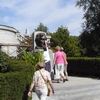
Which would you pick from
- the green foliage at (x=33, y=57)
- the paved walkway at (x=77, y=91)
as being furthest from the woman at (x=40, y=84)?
the green foliage at (x=33, y=57)

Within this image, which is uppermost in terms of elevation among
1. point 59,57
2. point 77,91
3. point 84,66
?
point 59,57

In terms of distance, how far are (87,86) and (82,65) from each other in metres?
6.99

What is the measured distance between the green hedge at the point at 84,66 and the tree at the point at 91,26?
23.9 metres

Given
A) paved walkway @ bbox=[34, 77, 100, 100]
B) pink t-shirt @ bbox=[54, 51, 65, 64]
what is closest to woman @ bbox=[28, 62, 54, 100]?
paved walkway @ bbox=[34, 77, 100, 100]

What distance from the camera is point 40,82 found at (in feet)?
39.8

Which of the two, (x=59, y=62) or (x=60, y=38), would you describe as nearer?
(x=59, y=62)

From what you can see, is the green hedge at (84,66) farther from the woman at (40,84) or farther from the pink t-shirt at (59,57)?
the woman at (40,84)

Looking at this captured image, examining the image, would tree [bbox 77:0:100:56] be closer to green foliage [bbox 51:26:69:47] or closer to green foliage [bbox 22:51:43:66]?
green foliage [bbox 51:26:69:47]

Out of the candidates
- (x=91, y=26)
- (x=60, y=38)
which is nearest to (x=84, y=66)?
(x=91, y=26)

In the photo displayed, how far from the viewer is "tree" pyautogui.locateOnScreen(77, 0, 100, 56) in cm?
5141

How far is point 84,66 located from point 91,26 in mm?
26422

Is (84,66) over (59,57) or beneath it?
beneath

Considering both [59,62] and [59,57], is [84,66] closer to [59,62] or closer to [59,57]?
[59,62]

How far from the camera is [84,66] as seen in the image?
26047mm
